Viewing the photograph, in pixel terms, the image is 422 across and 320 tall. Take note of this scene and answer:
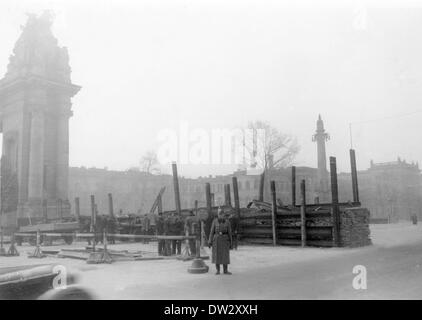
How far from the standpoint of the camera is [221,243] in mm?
11523

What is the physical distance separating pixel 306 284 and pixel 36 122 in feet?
89.4

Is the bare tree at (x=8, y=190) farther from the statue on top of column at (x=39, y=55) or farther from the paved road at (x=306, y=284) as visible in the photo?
the paved road at (x=306, y=284)

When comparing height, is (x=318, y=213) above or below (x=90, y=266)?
above

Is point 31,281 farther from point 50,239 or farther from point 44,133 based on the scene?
point 44,133

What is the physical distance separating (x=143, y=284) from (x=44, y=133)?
26.0m

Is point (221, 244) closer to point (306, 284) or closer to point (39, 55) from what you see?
point (306, 284)

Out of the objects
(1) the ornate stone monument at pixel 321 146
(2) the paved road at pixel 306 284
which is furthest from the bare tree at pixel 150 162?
(2) the paved road at pixel 306 284

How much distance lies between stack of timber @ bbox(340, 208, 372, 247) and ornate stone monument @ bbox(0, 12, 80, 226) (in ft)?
65.5

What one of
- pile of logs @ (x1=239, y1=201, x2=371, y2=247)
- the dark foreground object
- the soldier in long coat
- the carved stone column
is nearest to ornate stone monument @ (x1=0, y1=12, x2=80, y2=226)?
the carved stone column

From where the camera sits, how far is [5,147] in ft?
112

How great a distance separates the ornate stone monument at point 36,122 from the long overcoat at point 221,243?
2149 centimetres

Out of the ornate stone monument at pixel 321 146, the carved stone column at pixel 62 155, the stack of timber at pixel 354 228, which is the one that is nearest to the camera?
the stack of timber at pixel 354 228

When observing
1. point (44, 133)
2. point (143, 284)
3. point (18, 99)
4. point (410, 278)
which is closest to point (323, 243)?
point (410, 278)

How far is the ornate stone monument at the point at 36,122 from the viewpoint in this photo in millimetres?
31406
